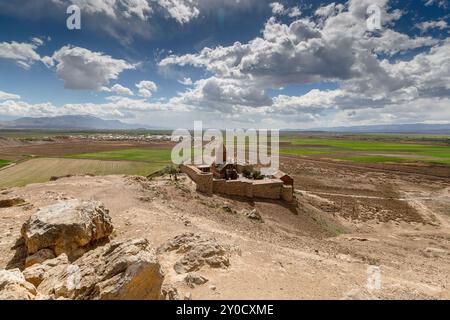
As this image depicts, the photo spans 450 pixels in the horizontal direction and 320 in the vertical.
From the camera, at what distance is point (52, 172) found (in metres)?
42.6

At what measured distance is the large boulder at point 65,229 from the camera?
8.60 m

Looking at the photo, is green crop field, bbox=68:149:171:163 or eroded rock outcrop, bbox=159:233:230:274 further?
green crop field, bbox=68:149:171:163

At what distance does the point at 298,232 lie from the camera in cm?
1903

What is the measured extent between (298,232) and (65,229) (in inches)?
591

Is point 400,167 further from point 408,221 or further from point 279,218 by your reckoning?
point 279,218

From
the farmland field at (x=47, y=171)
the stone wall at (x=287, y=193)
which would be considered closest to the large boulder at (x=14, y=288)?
the stone wall at (x=287, y=193)

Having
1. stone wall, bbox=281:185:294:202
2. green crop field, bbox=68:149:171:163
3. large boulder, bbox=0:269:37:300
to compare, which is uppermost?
large boulder, bbox=0:269:37:300

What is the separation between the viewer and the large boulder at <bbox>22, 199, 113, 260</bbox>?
8.60m

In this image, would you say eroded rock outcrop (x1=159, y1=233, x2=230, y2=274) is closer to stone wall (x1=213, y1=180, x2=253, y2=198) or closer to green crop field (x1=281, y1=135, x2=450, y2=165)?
stone wall (x1=213, y1=180, x2=253, y2=198)

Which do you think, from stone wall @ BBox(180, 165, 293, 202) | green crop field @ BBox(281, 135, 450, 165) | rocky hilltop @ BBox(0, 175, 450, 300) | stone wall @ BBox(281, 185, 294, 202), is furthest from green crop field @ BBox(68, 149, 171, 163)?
rocky hilltop @ BBox(0, 175, 450, 300)

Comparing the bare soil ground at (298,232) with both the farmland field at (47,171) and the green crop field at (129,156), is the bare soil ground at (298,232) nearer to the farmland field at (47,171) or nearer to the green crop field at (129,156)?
the farmland field at (47,171)

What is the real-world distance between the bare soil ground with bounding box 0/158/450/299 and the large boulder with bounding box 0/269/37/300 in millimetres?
3268

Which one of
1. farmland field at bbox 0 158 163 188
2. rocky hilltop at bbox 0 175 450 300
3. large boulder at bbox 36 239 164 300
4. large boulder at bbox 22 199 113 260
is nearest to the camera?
large boulder at bbox 36 239 164 300
